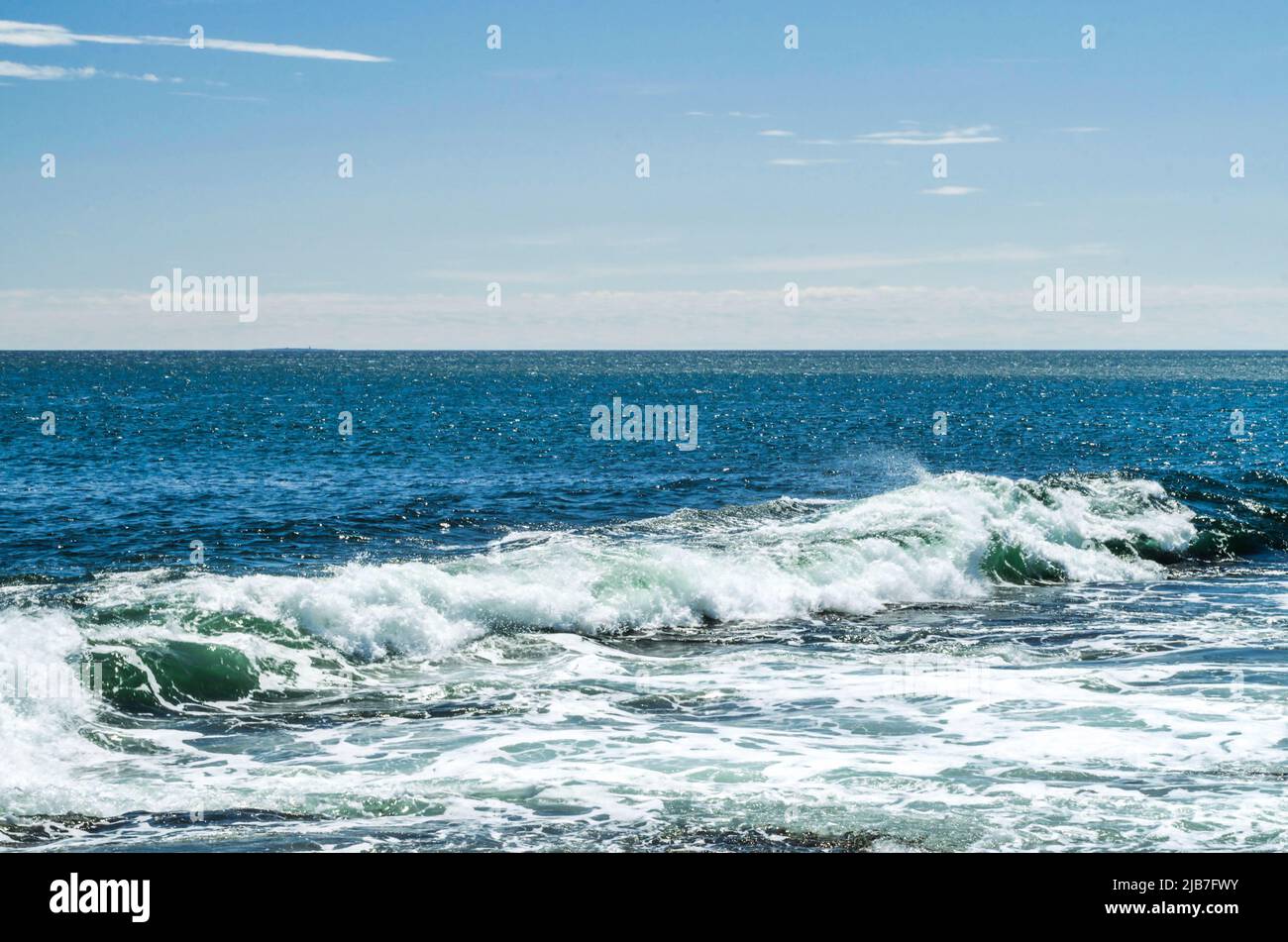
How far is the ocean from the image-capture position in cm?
1095

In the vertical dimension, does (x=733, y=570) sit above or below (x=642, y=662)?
above

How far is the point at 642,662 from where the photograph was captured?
58.4ft

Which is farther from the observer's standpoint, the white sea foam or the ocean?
the white sea foam

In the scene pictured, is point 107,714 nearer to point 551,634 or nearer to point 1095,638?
point 551,634

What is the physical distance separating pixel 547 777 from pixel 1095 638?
10564 mm

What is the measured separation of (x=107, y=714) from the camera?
48.2ft

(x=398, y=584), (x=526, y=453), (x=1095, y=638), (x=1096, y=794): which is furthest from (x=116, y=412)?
(x=1096, y=794)

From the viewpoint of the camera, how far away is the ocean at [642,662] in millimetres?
10953

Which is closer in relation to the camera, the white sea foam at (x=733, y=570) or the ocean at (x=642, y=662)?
the ocean at (x=642, y=662)

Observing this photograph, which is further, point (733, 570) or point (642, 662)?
point (733, 570)
